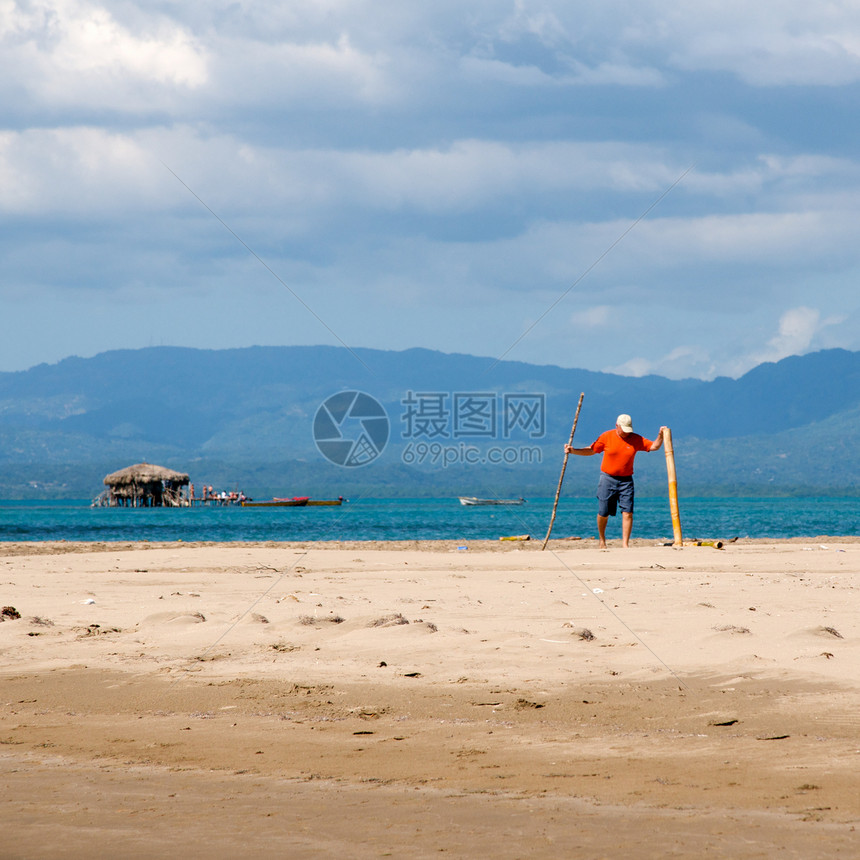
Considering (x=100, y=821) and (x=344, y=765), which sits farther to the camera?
(x=344, y=765)

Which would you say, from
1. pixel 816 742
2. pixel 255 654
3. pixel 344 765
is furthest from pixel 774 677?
pixel 255 654

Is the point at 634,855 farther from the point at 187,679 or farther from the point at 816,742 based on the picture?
the point at 187,679

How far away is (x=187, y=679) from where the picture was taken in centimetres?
619

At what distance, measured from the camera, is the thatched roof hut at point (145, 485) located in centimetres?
8681

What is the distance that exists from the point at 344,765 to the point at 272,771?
31 cm

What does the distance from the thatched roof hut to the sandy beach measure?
3145 inches

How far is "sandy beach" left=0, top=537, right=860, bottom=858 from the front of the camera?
149 inches

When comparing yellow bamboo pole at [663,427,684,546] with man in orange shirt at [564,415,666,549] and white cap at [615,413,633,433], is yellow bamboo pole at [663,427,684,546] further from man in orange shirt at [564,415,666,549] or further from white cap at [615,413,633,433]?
white cap at [615,413,633,433]

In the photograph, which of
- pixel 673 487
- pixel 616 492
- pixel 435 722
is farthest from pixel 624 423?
pixel 435 722

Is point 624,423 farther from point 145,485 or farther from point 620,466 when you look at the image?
point 145,485

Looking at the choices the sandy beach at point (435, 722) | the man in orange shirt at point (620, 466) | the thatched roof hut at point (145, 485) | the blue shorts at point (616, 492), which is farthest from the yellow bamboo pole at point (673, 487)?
the thatched roof hut at point (145, 485)

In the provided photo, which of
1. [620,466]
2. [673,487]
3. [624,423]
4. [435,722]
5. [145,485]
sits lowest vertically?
[435,722]

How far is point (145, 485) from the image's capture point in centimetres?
8744

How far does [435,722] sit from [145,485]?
3369 inches
